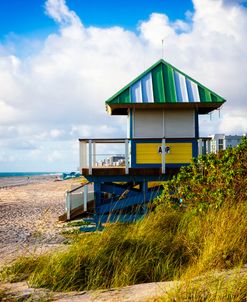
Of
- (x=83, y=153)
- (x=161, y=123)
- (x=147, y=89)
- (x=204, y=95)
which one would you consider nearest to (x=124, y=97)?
(x=147, y=89)

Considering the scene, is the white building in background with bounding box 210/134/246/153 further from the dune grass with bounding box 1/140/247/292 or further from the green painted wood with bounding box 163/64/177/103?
the dune grass with bounding box 1/140/247/292

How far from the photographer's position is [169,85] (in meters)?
12.5

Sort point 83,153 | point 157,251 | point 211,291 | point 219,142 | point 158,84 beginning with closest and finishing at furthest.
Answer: point 211,291 < point 157,251 < point 83,153 < point 158,84 < point 219,142

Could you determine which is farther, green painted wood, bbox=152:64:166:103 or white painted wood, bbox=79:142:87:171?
green painted wood, bbox=152:64:166:103

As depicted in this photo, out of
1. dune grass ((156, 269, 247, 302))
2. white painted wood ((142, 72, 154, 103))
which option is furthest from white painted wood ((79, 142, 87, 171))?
dune grass ((156, 269, 247, 302))

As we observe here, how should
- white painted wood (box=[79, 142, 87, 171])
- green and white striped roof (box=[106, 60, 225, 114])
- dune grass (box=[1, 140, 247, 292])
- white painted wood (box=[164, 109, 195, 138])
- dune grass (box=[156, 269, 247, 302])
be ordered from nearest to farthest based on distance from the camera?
1. dune grass (box=[156, 269, 247, 302])
2. dune grass (box=[1, 140, 247, 292])
3. white painted wood (box=[79, 142, 87, 171])
4. green and white striped roof (box=[106, 60, 225, 114])
5. white painted wood (box=[164, 109, 195, 138])

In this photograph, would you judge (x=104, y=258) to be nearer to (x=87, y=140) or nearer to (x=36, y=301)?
(x=36, y=301)

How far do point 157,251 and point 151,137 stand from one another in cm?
669

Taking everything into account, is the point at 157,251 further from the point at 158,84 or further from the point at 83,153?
the point at 158,84

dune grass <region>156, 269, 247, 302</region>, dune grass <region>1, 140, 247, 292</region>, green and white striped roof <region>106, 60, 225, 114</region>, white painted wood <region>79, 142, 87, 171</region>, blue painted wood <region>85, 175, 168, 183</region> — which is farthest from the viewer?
green and white striped roof <region>106, 60, 225, 114</region>

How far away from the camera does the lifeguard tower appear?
11375 millimetres

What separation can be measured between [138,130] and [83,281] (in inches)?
293

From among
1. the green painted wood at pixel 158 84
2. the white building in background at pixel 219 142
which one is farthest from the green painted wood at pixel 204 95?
the white building in background at pixel 219 142

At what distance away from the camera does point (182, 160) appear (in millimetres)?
11781
